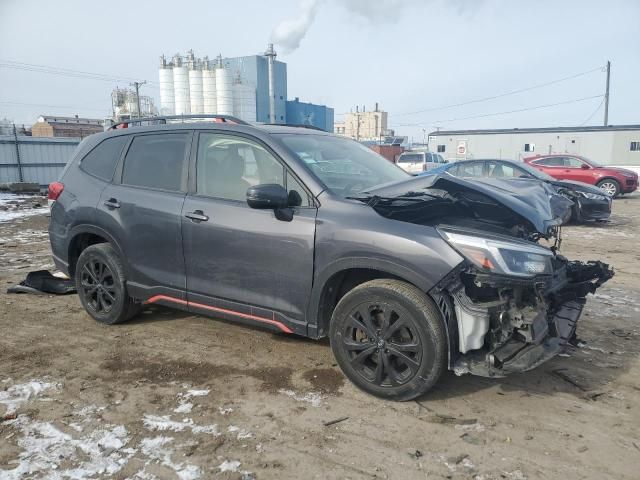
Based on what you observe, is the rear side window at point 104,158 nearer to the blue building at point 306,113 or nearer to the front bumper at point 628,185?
the front bumper at point 628,185

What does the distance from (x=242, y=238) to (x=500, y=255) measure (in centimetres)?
183

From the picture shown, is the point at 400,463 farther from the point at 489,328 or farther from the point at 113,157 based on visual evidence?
the point at 113,157

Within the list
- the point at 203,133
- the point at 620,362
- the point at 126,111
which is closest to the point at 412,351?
the point at 620,362

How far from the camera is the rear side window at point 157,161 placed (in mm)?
4258

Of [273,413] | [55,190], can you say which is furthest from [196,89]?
[273,413]

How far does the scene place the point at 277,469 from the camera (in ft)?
8.75

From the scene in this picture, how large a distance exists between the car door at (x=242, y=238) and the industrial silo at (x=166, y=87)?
37.2 meters

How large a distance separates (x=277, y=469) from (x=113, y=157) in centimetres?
338

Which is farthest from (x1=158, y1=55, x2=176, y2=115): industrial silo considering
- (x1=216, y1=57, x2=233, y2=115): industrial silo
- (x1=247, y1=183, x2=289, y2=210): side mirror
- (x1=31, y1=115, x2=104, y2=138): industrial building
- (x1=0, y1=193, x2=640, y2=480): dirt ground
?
(x1=247, y1=183, x2=289, y2=210): side mirror

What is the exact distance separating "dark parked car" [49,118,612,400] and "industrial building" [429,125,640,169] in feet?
111

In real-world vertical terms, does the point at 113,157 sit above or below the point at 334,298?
above

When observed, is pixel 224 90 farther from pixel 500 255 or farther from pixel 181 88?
pixel 500 255

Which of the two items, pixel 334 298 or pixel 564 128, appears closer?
pixel 334 298

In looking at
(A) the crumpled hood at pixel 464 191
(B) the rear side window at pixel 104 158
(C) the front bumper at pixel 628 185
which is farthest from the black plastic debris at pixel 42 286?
(C) the front bumper at pixel 628 185
